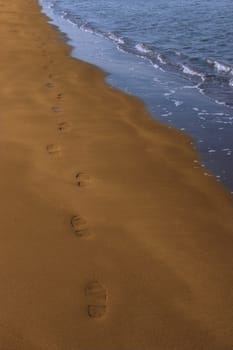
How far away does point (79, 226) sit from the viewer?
14.9ft

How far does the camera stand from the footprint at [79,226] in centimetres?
441

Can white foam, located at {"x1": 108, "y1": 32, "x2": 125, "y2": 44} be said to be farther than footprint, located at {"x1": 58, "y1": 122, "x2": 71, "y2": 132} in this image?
Yes

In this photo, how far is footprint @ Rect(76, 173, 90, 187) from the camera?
5.37 m

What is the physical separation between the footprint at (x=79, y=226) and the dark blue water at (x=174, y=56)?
6.04 feet

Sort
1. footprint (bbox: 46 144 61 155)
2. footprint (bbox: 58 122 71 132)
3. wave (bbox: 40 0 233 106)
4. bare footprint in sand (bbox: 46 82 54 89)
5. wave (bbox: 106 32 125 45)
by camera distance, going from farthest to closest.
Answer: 1. wave (bbox: 106 32 125 45)
2. wave (bbox: 40 0 233 106)
3. bare footprint in sand (bbox: 46 82 54 89)
4. footprint (bbox: 58 122 71 132)
5. footprint (bbox: 46 144 61 155)

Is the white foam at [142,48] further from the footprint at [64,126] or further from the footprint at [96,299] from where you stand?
A: the footprint at [96,299]

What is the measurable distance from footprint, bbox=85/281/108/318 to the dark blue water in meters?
2.35

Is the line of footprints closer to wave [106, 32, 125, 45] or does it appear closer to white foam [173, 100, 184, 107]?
white foam [173, 100, 184, 107]

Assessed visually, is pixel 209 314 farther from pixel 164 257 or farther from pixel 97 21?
pixel 97 21

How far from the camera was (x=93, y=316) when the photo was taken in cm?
344

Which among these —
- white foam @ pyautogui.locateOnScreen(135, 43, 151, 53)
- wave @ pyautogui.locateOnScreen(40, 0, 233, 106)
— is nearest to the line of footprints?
wave @ pyautogui.locateOnScreen(40, 0, 233, 106)

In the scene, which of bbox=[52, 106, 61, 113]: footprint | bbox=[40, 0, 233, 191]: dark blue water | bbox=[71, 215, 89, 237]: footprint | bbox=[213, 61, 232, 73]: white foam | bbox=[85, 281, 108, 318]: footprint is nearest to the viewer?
bbox=[85, 281, 108, 318]: footprint

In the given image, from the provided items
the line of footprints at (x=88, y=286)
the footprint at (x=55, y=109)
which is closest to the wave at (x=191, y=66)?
the footprint at (x=55, y=109)

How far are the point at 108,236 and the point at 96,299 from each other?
0.86 m
